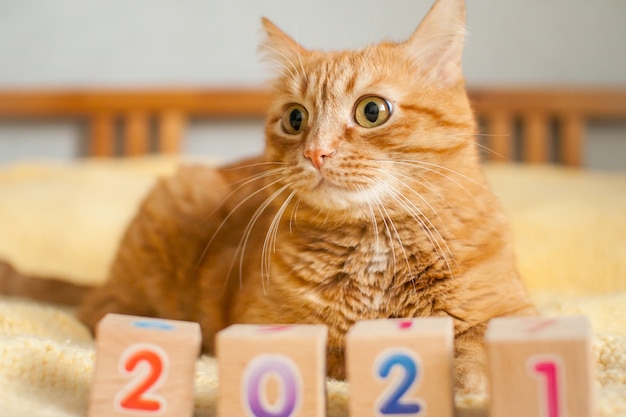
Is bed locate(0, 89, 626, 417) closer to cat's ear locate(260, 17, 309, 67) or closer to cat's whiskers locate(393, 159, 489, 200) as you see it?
cat's whiskers locate(393, 159, 489, 200)

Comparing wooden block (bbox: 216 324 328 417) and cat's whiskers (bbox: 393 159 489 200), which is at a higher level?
cat's whiskers (bbox: 393 159 489 200)

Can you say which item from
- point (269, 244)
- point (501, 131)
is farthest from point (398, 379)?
point (501, 131)

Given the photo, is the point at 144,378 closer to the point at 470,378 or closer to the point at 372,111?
the point at 470,378

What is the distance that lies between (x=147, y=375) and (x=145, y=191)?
2.00 meters

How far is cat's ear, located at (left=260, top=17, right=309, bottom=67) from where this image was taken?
62.1 inches

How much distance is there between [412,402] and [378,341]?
0.30ft

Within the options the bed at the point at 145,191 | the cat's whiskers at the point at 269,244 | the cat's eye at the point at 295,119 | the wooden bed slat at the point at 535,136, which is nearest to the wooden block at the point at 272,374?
the bed at the point at 145,191

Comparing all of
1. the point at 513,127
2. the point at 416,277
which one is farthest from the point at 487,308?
the point at 513,127

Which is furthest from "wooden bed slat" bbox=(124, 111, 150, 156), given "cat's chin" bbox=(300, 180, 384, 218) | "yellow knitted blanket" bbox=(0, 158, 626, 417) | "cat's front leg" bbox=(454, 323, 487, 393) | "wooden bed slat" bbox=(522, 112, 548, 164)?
"cat's front leg" bbox=(454, 323, 487, 393)

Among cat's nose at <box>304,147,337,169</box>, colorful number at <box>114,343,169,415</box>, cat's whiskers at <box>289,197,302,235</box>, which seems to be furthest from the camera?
cat's whiskers at <box>289,197,302,235</box>

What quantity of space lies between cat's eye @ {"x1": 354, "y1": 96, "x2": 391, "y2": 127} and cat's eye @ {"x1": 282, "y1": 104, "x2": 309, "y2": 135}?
140mm

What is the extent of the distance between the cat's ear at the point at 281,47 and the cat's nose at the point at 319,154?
1.24ft

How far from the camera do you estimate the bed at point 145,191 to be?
45.2 inches

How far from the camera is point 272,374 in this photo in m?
0.90
